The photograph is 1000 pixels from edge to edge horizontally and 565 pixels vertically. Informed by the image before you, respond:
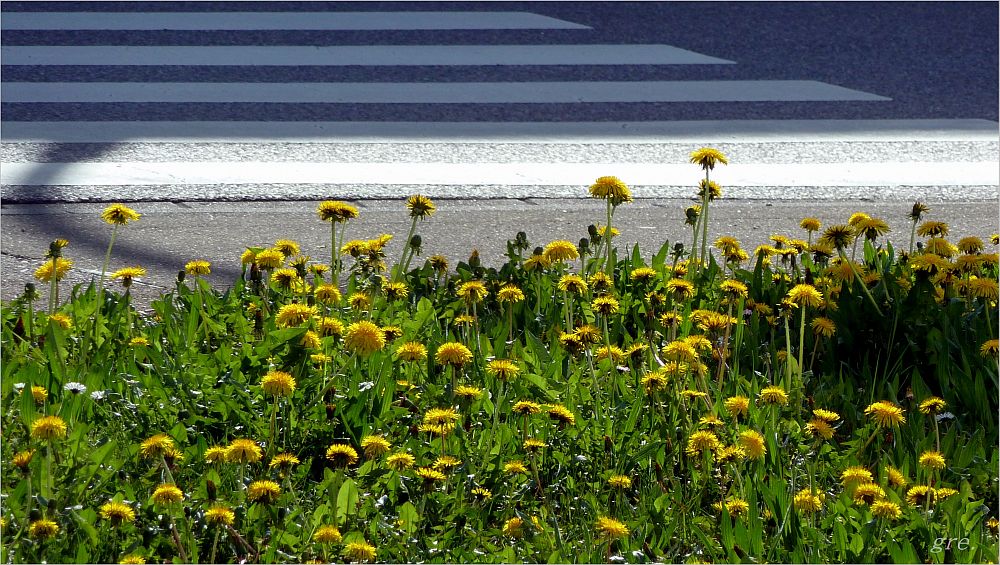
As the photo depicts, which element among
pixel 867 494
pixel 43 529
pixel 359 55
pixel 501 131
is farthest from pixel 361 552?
pixel 359 55

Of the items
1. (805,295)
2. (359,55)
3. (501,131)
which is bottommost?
(805,295)

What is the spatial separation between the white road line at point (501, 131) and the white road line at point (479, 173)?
441mm

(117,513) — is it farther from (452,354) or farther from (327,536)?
(452,354)

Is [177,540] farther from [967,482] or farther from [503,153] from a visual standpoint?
[503,153]

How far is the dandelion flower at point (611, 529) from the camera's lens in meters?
2.08

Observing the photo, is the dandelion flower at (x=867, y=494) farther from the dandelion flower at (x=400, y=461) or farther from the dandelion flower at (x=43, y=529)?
the dandelion flower at (x=43, y=529)

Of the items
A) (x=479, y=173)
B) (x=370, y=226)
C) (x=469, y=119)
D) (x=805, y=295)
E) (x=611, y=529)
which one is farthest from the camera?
(x=469, y=119)

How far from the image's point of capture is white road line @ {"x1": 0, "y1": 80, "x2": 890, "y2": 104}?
647cm

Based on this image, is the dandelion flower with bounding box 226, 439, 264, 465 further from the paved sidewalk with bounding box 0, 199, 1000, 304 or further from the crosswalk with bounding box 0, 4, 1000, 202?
the crosswalk with bounding box 0, 4, 1000, 202

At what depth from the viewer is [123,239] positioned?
14.0ft

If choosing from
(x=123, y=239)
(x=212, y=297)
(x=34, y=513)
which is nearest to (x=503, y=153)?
(x=123, y=239)

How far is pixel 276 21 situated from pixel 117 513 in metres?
6.91

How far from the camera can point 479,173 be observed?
17.5ft

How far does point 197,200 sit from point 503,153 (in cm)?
156
